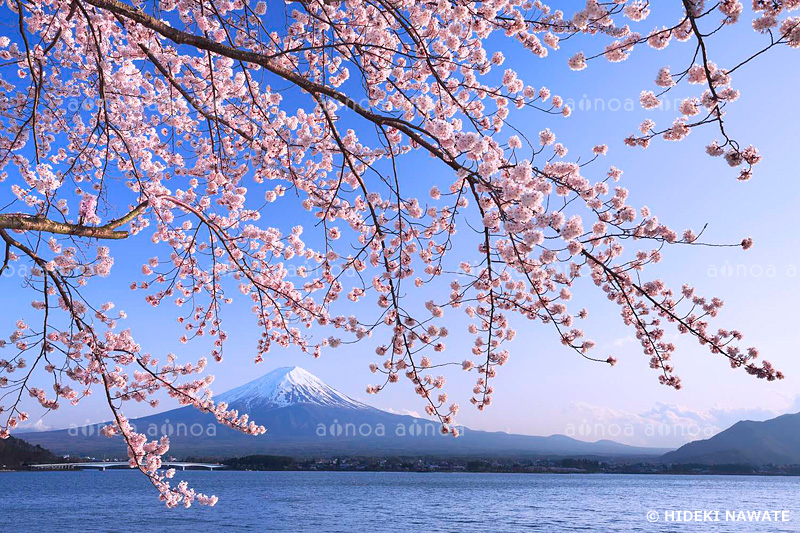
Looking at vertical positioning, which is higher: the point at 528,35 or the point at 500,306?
the point at 528,35

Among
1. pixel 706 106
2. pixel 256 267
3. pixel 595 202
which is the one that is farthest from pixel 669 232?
pixel 256 267

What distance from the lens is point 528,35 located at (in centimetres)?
471

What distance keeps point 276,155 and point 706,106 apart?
13.8 ft

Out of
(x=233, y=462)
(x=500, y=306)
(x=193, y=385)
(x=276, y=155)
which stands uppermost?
(x=276, y=155)

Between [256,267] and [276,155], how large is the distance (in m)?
1.30

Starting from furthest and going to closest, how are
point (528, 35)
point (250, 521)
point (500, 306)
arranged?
1. point (250, 521)
2. point (528, 35)
3. point (500, 306)

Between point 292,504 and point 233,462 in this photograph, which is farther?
point 233,462

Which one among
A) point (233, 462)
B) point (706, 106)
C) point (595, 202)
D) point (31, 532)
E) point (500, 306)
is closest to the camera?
point (706, 106)

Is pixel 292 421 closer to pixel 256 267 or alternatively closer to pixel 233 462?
pixel 233 462

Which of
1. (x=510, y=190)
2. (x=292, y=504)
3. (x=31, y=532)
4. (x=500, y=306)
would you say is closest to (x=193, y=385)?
(x=500, y=306)

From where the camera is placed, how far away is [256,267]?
628 centimetres

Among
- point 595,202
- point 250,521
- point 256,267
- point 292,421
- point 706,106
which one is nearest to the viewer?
point 706,106

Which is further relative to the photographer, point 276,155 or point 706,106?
point 276,155

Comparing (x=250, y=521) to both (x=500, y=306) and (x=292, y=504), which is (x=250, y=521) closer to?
(x=292, y=504)
